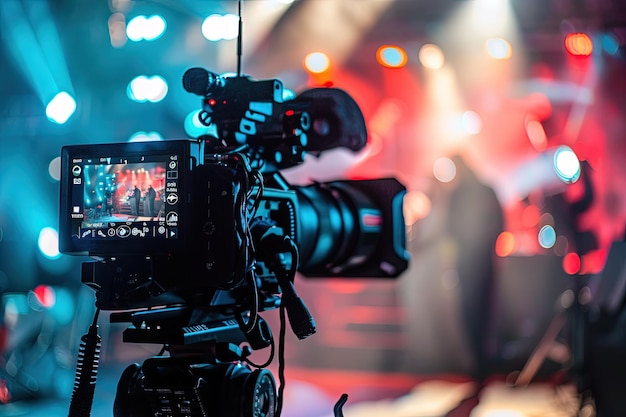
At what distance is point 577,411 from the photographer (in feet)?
11.0

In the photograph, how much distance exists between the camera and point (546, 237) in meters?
5.14

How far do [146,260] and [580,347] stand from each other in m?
2.80

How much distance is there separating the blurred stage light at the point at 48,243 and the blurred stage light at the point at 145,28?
140 cm

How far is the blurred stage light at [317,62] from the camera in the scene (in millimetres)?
5324

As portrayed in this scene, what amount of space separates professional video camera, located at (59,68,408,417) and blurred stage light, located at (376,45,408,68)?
3783 millimetres

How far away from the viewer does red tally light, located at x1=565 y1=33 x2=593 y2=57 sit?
5.10 m

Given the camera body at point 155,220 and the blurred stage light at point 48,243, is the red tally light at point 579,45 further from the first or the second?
the camera body at point 155,220

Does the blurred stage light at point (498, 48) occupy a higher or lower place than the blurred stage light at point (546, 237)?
higher

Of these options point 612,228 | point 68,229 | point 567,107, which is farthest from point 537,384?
point 68,229

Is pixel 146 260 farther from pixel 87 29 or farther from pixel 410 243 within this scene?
pixel 87 29

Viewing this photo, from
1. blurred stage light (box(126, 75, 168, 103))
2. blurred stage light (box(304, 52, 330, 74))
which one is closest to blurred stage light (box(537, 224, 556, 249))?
blurred stage light (box(304, 52, 330, 74))

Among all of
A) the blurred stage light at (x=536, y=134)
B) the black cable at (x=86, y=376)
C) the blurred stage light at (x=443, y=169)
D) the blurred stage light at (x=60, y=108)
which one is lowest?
the black cable at (x=86, y=376)

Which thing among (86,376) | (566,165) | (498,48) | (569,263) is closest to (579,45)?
(498,48)

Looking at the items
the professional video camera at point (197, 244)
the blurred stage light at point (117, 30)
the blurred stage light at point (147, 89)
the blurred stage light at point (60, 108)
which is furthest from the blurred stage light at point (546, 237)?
the professional video camera at point (197, 244)
